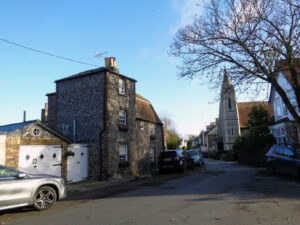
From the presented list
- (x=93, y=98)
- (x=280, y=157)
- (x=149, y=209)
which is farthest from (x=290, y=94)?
(x=149, y=209)

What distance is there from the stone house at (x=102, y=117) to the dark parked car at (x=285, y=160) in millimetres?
8324

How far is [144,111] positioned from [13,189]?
53.6 feet

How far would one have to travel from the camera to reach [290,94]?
23.4m

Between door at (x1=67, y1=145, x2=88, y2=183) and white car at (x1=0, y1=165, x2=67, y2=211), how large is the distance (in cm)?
681

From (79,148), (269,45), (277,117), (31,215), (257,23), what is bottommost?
(31,215)

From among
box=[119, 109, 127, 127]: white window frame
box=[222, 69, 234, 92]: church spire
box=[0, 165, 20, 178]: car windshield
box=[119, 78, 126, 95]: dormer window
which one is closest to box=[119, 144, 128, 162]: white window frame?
box=[119, 109, 127, 127]: white window frame

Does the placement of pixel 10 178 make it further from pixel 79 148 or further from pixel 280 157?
pixel 280 157

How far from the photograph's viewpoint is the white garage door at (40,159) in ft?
37.6

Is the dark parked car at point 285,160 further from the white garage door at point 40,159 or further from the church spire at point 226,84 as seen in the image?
the white garage door at point 40,159

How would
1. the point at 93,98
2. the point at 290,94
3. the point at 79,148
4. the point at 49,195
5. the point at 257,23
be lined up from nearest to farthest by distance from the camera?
the point at 49,195 → the point at 257,23 → the point at 79,148 → the point at 93,98 → the point at 290,94

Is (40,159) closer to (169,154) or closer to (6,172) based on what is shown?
(6,172)

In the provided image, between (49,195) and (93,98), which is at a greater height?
(93,98)

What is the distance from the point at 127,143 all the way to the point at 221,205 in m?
11.2

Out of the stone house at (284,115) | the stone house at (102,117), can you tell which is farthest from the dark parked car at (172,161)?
the stone house at (284,115)
